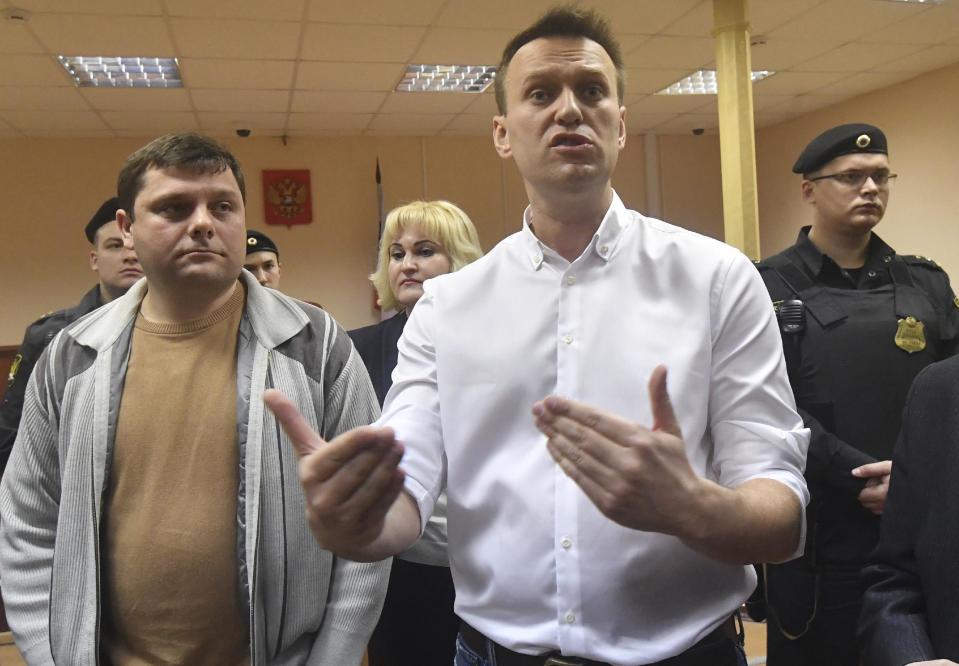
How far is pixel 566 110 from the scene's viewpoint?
1311 millimetres

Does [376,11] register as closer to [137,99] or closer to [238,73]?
[238,73]

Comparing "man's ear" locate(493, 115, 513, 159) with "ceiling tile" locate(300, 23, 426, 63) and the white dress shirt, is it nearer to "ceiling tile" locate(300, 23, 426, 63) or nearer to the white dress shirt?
the white dress shirt

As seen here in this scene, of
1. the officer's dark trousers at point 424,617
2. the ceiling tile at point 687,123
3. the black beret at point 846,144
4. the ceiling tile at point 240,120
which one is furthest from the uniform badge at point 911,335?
the ceiling tile at point 687,123

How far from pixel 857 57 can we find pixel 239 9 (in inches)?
195

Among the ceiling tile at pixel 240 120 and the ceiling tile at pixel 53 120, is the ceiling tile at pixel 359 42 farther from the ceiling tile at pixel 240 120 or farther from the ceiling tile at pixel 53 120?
the ceiling tile at pixel 53 120

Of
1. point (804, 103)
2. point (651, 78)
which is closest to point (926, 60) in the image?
point (804, 103)

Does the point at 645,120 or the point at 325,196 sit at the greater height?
the point at 645,120

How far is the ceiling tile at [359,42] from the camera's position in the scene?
5.07 meters

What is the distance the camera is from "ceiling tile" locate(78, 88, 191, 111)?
614 cm

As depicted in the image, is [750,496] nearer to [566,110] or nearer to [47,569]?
[566,110]

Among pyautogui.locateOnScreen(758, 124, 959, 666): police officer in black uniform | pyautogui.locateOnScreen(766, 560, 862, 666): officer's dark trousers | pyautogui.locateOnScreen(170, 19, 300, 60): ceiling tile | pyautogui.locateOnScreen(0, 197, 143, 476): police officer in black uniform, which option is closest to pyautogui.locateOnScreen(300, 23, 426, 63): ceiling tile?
pyautogui.locateOnScreen(170, 19, 300, 60): ceiling tile

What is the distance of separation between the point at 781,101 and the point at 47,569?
7.84 meters

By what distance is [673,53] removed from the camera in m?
5.90

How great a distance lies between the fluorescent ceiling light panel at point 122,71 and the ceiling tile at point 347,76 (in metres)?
0.95
